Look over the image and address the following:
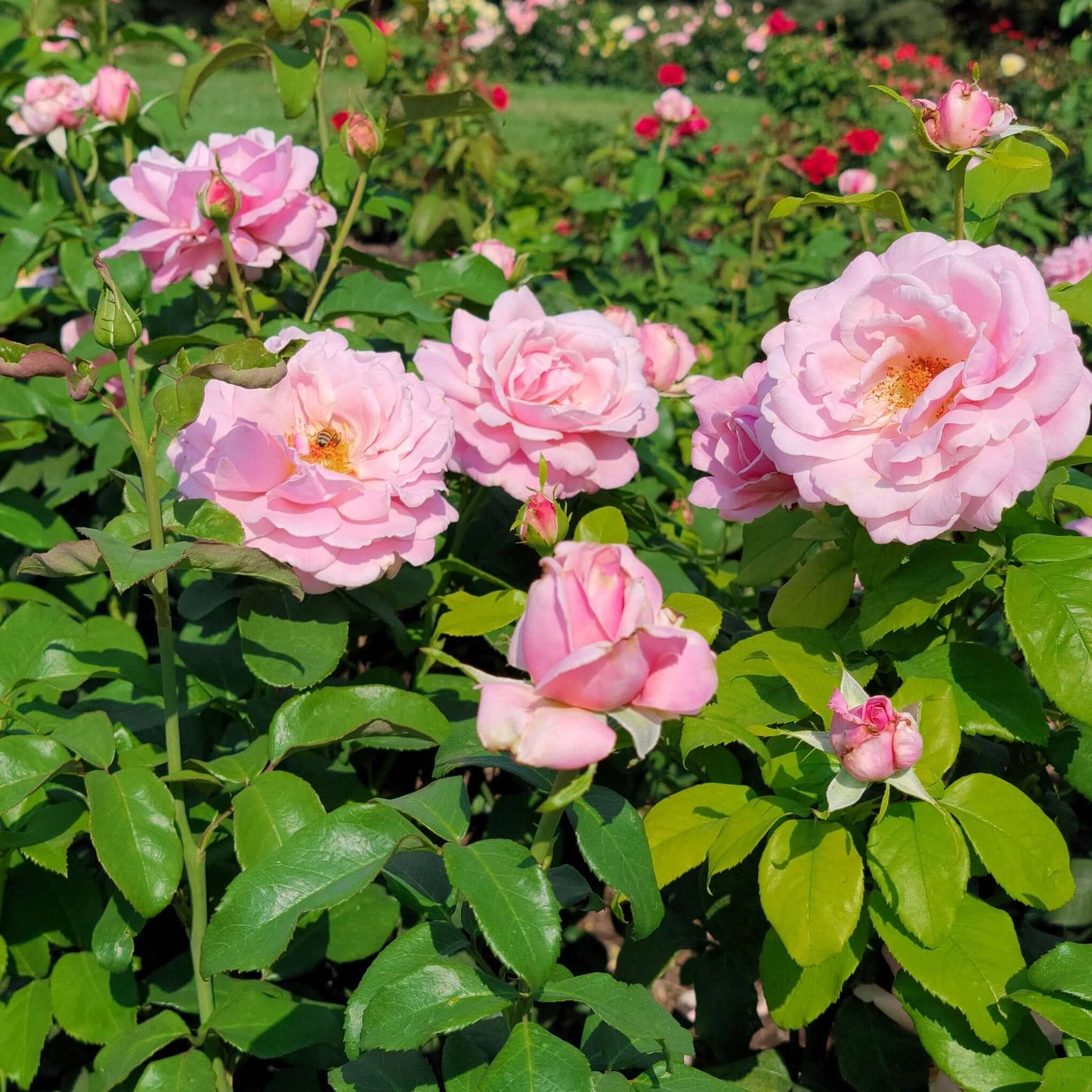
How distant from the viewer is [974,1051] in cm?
88

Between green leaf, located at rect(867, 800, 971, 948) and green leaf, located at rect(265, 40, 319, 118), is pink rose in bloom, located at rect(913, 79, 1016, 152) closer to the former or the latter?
green leaf, located at rect(867, 800, 971, 948)

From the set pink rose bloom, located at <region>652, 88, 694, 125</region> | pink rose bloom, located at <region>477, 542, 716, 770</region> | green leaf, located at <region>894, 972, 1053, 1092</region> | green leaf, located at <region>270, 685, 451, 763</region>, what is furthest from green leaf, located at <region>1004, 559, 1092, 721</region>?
pink rose bloom, located at <region>652, 88, 694, 125</region>

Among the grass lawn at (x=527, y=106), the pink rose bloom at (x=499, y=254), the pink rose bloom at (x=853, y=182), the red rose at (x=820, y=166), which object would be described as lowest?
the grass lawn at (x=527, y=106)

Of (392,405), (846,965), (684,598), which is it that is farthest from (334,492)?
(846,965)

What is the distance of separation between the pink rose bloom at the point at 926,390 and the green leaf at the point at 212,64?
87 centimetres

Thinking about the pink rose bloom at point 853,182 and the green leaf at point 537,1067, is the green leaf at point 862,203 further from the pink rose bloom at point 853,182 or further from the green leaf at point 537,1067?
the pink rose bloom at point 853,182

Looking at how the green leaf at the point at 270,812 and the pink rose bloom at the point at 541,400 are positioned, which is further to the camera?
the pink rose bloom at the point at 541,400

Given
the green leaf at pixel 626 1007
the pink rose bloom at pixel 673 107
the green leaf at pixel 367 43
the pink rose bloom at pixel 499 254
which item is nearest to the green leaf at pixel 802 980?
the green leaf at pixel 626 1007

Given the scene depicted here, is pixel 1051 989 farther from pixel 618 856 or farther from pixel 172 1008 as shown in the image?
pixel 172 1008

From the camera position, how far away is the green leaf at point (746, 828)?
852 mm

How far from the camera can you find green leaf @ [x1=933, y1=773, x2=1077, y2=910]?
2.70 ft

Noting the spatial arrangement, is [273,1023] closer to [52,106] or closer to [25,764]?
[25,764]

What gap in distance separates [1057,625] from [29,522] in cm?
116

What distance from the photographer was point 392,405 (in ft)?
3.39
